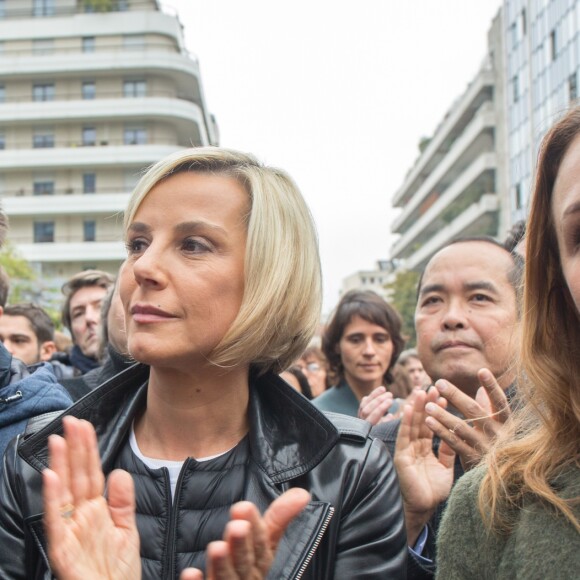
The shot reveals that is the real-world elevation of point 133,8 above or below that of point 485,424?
above

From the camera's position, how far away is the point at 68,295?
5836 mm

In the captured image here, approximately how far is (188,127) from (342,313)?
40.7 m

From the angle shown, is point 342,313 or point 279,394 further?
point 342,313

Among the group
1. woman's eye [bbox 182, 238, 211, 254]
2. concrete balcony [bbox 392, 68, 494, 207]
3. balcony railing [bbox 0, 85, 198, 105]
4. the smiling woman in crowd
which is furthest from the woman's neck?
concrete balcony [bbox 392, 68, 494, 207]

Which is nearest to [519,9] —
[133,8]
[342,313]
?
[133,8]

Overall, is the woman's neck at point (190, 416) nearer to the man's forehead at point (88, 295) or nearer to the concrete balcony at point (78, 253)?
the man's forehead at point (88, 295)

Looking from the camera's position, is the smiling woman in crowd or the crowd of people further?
the smiling woman in crowd

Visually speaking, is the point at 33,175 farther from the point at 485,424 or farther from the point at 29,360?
the point at 485,424

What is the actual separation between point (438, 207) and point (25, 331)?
50.1 m

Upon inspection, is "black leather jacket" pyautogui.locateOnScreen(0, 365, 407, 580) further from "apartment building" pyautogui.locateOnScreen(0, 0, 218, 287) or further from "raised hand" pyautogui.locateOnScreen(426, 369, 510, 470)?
"apartment building" pyautogui.locateOnScreen(0, 0, 218, 287)

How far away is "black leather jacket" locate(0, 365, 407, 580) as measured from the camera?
1892 mm

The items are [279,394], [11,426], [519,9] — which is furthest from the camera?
[519,9]

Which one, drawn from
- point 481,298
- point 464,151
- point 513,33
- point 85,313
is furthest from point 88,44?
point 481,298

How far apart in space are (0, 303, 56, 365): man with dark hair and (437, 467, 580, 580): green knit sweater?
419 centimetres
